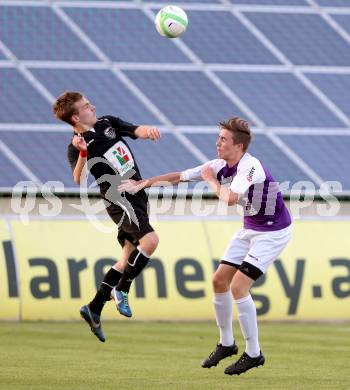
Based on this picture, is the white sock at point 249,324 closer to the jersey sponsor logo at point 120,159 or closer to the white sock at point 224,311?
the white sock at point 224,311

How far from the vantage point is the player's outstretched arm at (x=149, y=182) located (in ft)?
41.6

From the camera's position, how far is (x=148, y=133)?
41.6 ft

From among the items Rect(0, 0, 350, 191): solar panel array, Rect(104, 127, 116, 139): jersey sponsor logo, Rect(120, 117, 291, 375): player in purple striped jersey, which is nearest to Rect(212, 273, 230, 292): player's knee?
Rect(120, 117, 291, 375): player in purple striped jersey

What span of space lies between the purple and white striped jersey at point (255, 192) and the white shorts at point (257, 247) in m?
0.07

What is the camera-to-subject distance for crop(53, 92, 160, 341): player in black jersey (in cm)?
1318

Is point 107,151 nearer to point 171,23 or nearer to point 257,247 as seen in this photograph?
point 171,23

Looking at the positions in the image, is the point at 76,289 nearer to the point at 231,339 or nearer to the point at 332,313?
the point at 332,313

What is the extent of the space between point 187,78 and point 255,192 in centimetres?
1277

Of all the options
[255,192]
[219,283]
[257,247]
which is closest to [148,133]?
[255,192]

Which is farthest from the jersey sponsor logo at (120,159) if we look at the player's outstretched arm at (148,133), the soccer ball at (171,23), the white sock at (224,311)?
the white sock at (224,311)

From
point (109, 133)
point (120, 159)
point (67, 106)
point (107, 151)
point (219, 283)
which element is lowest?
point (219, 283)

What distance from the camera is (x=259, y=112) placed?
80.7 feet

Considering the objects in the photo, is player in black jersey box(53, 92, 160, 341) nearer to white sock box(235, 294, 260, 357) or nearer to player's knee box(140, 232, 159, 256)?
player's knee box(140, 232, 159, 256)

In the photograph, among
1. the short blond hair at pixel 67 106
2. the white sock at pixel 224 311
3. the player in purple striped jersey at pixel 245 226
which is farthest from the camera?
the short blond hair at pixel 67 106
